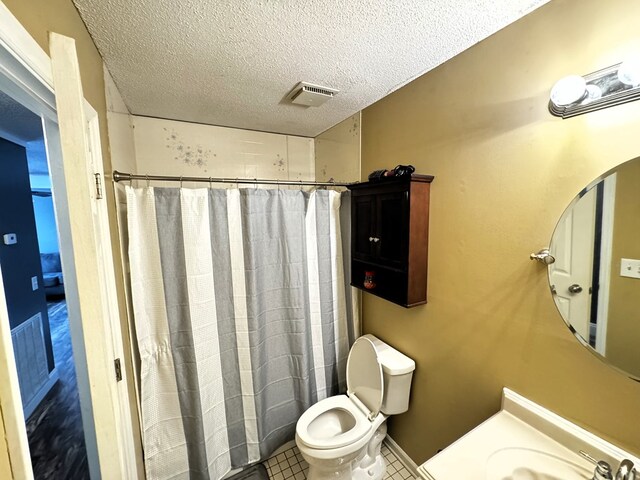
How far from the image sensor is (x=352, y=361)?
1737 mm

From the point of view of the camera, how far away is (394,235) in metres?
1.46

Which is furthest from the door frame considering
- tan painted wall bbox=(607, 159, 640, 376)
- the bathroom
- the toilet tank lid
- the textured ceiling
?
tan painted wall bbox=(607, 159, 640, 376)

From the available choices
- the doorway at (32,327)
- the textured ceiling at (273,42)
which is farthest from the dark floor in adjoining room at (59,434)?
the textured ceiling at (273,42)

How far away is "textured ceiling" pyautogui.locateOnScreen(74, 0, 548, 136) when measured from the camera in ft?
3.03

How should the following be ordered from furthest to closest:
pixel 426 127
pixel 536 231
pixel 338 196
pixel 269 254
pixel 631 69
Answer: pixel 338 196 < pixel 269 254 < pixel 426 127 < pixel 536 231 < pixel 631 69

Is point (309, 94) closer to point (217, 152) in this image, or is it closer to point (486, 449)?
point (217, 152)

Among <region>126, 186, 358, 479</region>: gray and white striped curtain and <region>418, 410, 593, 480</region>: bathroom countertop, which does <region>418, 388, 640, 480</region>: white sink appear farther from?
<region>126, 186, 358, 479</region>: gray and white striped curtain

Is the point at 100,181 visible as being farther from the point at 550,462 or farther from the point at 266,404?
the point at 550,462

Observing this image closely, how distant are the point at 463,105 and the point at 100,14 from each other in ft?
4.91

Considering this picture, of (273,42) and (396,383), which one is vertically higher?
(273,42)

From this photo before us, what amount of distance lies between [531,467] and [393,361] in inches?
29.0

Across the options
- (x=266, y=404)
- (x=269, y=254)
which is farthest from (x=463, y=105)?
(x=266, y=404)

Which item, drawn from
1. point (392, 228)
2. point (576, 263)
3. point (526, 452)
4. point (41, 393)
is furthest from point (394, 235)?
point (41, 393)

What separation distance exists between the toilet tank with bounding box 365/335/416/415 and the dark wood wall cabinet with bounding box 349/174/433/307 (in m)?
0.38
